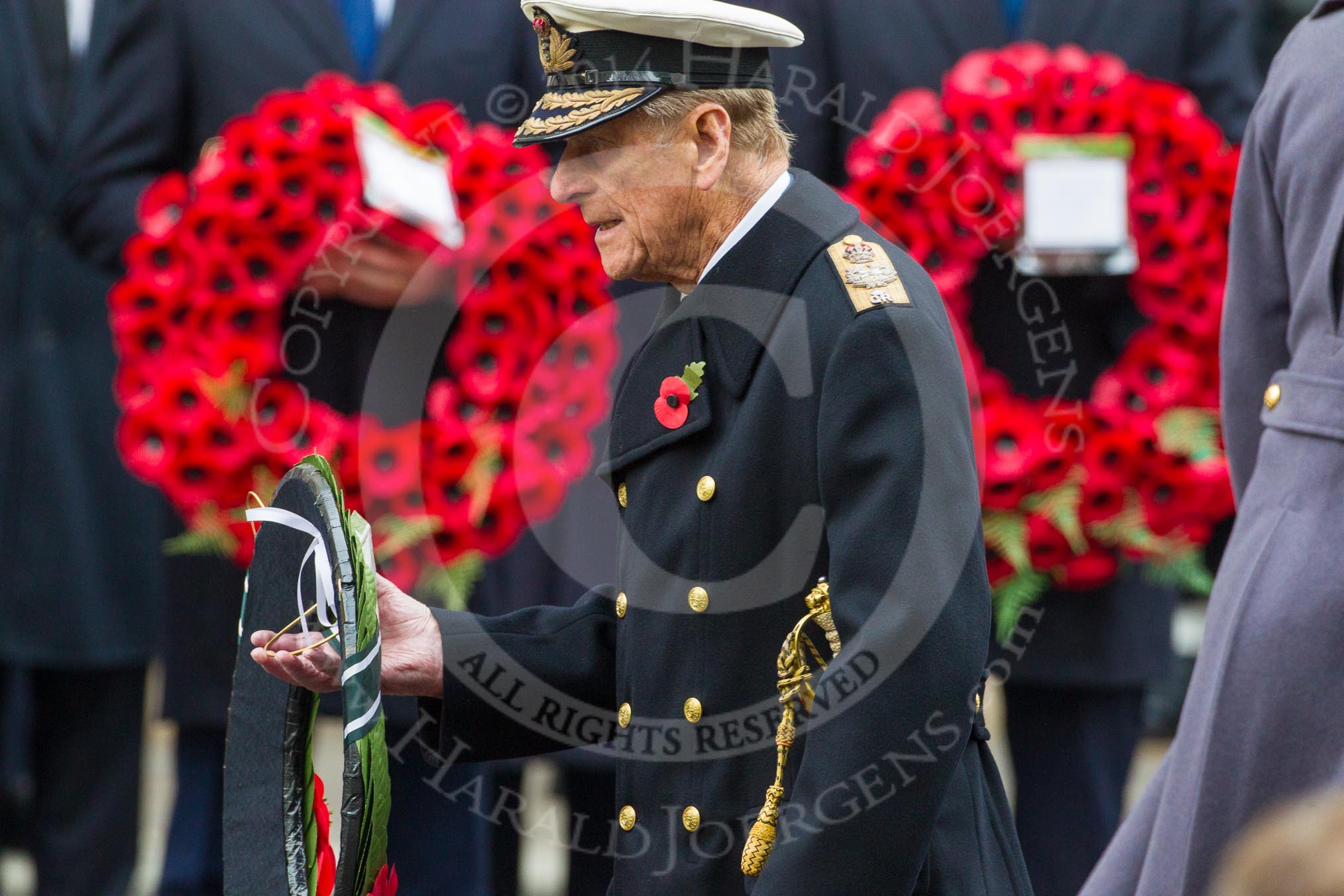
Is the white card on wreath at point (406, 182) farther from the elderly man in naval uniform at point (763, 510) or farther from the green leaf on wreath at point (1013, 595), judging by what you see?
the green leaf on wreath at point (1013, 595)

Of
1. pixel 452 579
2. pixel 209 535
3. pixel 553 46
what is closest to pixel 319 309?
pixel 209 535

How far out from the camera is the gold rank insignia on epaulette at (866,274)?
7.04ft

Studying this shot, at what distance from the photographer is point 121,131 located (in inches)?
162

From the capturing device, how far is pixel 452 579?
11.7 ft

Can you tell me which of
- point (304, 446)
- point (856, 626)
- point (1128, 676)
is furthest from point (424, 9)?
point (856, 626)

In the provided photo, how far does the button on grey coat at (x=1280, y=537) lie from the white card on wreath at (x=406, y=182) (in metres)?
1.47

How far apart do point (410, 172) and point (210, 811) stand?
4.82 feet

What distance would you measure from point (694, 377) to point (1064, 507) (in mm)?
1516

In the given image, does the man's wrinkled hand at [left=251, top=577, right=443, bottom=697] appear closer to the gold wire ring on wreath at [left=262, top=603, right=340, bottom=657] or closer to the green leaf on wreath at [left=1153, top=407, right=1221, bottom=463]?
the gold wire ring on wreath at [left=262, top=603, right=340, bottom=657]

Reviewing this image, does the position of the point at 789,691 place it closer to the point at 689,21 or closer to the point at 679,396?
the point at 679,396

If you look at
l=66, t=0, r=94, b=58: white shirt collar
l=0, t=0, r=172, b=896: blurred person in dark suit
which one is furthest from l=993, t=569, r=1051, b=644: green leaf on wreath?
A: l=66, t=0, r=94, b=58: white shirt collar

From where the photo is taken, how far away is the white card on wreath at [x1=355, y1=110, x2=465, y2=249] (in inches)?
136

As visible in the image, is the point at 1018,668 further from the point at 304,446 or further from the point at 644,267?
the point at 644,267

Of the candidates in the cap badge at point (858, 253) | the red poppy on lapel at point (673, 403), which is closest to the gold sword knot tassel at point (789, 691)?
the red poppy on lapel at point (673, 403)
